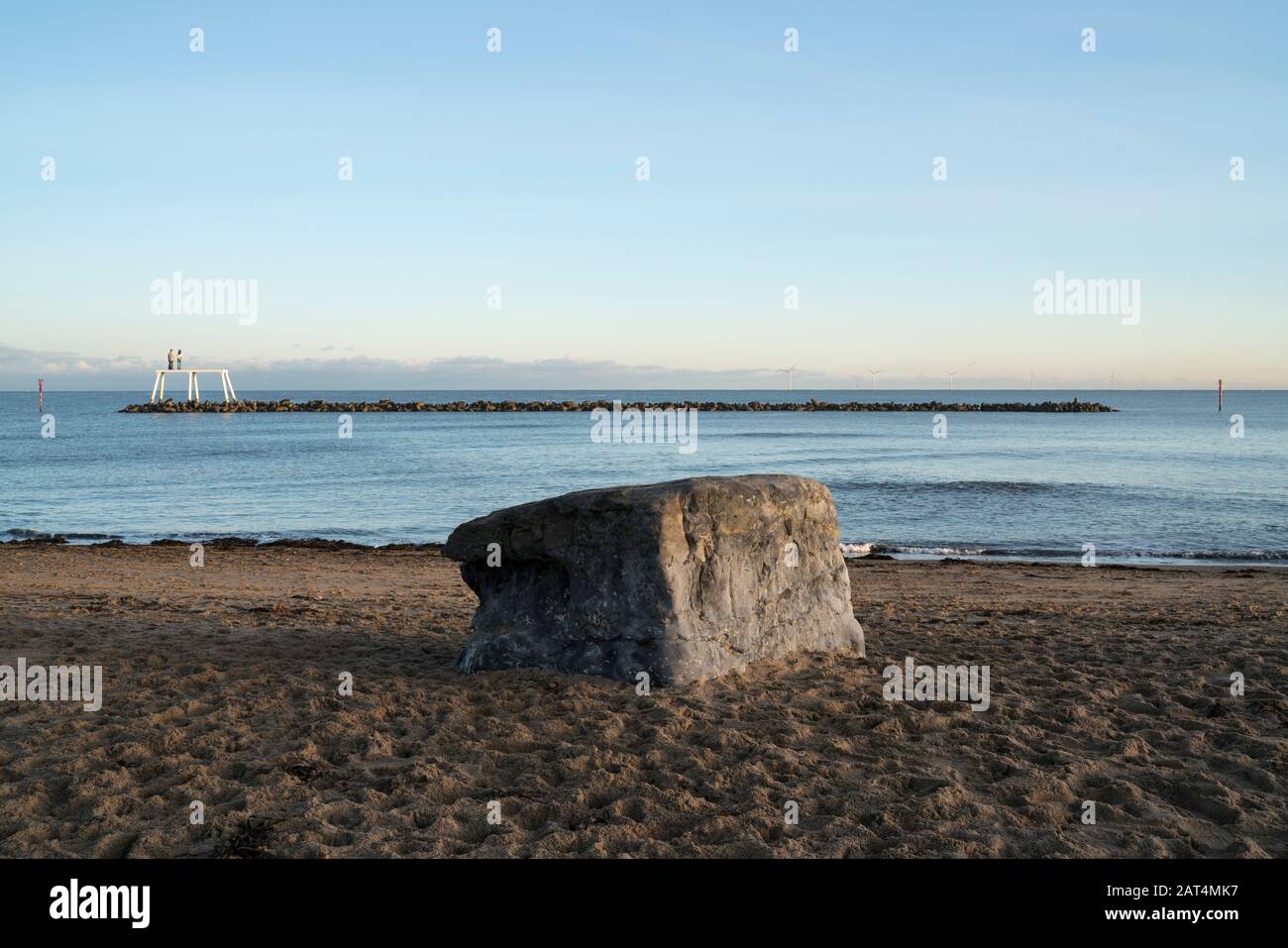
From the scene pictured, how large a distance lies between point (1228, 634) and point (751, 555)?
17.8ft

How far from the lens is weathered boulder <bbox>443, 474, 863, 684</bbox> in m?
7.68

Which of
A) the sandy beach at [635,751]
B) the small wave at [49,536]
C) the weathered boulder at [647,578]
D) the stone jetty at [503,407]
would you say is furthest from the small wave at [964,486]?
the stone jetty at [503,407]

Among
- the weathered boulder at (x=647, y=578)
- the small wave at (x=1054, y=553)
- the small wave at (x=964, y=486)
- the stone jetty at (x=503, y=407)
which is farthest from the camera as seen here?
the stone jetty at (x=503, y=407)

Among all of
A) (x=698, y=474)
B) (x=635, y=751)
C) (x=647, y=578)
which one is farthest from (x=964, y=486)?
(x=635, y=751)

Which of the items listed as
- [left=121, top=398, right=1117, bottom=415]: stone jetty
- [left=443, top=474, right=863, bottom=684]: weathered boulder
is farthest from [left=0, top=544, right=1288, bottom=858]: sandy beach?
[left=121, top=398, right=1117, bottom=415]: stone jetty

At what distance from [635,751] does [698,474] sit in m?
34.7

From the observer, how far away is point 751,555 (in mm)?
8164

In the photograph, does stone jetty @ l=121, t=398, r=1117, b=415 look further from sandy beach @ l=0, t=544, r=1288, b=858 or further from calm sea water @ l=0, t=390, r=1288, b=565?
sandy beach @ l=0, t=544, r=1288, b=858

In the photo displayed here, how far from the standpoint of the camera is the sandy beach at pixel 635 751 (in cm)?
492

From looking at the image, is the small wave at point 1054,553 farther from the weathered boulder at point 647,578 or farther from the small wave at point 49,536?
the small wave at point 49,536

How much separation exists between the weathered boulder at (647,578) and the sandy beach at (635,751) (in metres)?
0.29

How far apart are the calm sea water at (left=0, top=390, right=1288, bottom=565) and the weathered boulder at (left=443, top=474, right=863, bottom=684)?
532 inches

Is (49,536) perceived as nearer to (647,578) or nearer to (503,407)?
(647,578)
